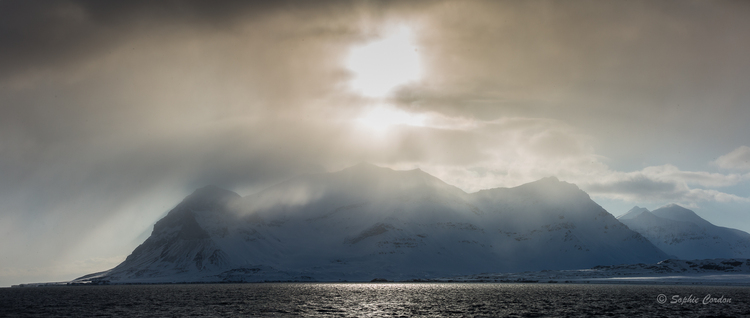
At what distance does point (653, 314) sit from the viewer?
309 ft

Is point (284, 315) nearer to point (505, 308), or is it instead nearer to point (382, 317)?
point (382, 317)

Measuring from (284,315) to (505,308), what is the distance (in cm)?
4740

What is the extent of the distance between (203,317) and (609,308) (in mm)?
81482

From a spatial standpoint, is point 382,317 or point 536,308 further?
point 536,308

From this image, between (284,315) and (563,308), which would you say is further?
(563,308)

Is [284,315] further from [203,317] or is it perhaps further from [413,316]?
[413,316]

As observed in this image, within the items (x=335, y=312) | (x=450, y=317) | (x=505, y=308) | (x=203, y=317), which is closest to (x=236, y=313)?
(x=203, y=317)

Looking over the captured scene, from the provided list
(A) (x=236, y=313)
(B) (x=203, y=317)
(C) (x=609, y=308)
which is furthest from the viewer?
(C) (x=609, y=308)

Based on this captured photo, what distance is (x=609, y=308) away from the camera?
106 meters

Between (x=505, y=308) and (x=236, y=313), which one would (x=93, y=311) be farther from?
(x=505, y=308)

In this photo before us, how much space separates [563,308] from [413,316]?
3487 cm

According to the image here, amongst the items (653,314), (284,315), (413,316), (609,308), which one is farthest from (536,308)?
(284,315)

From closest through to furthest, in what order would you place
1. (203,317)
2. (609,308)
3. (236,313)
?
(203,317) → (236,313) → (609,308)

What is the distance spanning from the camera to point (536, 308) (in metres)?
108
